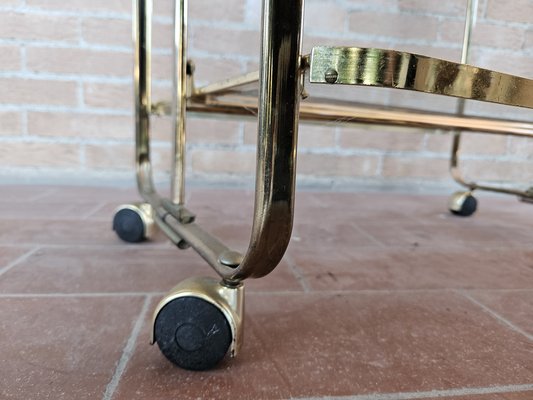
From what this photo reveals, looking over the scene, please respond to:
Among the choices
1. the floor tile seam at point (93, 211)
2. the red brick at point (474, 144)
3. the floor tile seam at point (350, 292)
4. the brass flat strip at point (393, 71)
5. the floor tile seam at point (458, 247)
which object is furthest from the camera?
the red brick at point (474, 144)

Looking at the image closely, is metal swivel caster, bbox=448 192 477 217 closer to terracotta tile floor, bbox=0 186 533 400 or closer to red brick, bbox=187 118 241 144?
terracotta tile floor, bbox=0 186 533 400

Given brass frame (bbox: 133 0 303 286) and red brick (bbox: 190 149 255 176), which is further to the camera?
red brick (bbox: 190 149 255 176)

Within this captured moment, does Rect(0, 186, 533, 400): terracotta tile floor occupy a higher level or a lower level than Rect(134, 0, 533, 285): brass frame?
lower

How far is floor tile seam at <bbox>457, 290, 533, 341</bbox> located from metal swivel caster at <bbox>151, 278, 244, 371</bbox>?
399mm

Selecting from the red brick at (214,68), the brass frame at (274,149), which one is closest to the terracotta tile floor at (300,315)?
the brass frame at (274,149)

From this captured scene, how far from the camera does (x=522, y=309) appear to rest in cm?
68

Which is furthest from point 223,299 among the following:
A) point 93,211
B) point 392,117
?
point 93,211

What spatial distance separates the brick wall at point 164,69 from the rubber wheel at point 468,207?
499 mm

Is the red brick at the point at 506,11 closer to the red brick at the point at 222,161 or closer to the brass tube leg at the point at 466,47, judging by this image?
the brass tube leg at the point at 466,47

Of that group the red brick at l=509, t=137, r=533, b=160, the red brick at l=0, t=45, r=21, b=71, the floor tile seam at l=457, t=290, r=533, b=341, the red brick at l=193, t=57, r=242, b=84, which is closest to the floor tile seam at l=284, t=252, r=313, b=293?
the floor tile seam at l=457, t=290, r=533, b=341

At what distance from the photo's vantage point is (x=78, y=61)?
1639 millimetres

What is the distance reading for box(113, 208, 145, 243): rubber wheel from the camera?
956 mm

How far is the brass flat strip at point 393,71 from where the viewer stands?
347 mm

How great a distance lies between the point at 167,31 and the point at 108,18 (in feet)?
0.72
